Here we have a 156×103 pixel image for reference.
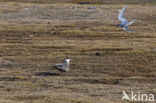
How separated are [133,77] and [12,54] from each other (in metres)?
6.40

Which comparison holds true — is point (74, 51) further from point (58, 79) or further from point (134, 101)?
point (134, 101)

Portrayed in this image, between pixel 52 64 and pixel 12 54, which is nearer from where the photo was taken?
pixel 52 64

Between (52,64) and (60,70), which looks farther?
(52,64)

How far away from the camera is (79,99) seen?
1022 centimetres

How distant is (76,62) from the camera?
15047 mm

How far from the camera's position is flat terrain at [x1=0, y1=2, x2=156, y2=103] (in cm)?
1087

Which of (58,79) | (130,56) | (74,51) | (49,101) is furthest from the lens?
(74,51)

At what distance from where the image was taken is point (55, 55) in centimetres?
1638

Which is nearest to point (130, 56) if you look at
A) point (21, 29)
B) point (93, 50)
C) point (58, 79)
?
point (93, 50)

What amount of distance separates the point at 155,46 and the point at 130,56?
9.84 feet

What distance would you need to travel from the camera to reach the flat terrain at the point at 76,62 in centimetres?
1087

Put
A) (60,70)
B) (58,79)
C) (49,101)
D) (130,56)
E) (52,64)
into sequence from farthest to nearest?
(130,56) < (52,64) < (60,70) < (58,79) < (49,101)

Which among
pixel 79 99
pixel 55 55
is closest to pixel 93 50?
pixel 55 55

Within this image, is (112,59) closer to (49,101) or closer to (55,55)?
(55,55)
